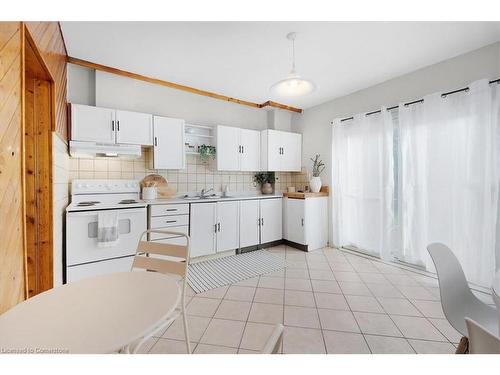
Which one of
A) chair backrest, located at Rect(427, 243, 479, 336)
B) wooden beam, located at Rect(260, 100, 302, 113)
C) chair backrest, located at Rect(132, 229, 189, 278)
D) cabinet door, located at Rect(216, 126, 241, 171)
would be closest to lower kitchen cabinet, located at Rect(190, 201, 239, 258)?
cabinet door, located at Rect(216, 126, 241, 171)

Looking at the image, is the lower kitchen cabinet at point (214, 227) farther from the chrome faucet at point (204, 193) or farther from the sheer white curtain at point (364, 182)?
the sheer white curtain at point (364, 182)

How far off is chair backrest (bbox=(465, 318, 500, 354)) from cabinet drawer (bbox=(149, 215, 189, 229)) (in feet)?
9.20

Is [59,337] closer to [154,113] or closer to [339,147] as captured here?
[154,113]

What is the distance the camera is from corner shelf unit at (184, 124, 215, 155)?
353 centimetres

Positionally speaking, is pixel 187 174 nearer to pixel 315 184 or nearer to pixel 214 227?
pixel 214 227

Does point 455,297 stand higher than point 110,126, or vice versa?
point 110,126

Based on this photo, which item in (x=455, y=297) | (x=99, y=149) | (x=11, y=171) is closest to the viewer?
(x=11, y=171)

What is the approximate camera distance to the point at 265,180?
14.3ft

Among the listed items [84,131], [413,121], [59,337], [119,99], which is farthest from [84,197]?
[413,121]

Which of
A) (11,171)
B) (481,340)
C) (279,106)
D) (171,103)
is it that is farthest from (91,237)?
(279,106)

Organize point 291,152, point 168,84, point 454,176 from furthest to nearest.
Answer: point 291,152 → point 168,84 → point 454,176

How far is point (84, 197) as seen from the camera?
9.07 ft

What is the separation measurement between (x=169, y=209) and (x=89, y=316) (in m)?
2.17

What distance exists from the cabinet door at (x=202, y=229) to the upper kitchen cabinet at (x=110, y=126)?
3.66 ft
